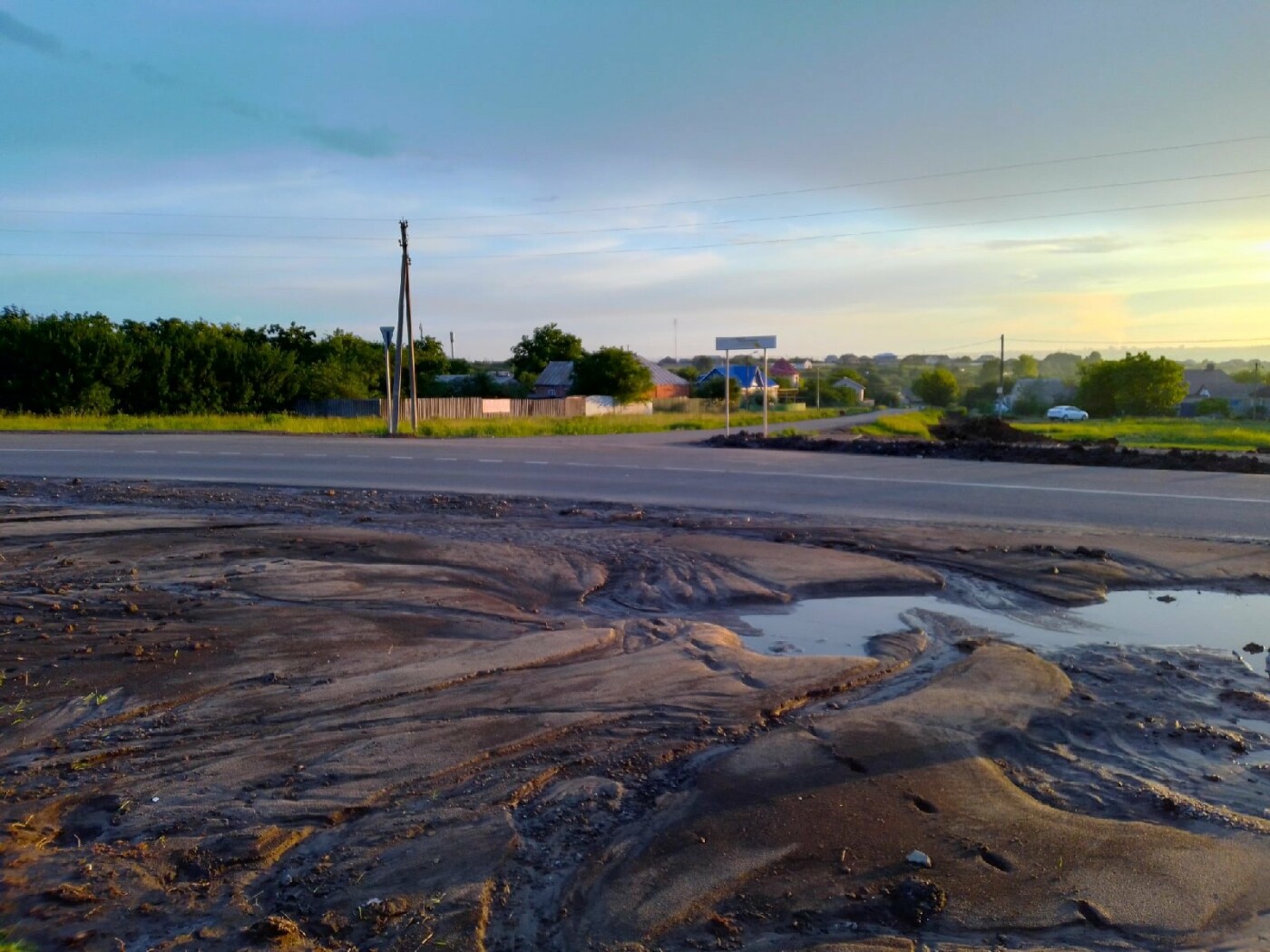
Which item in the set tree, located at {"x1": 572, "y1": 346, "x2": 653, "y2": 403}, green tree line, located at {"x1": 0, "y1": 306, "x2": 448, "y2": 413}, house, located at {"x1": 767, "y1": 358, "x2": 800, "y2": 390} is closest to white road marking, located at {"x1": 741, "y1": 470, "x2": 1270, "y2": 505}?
green tree line, located at {"x1": 0, "y1": 306, "x2": 448, "y2": 413}

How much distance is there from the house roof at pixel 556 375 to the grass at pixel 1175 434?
3996 centimetres

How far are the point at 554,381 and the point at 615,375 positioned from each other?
37.0 feet

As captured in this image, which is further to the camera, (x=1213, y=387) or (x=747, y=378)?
(x=1213, y=387)

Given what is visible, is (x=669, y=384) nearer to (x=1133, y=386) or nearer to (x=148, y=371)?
(x=1133, y=386)

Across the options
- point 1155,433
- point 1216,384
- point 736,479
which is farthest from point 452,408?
point 1216,384

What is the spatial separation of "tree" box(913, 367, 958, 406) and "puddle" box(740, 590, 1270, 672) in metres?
129

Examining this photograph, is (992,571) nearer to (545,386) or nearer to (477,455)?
(477,455)

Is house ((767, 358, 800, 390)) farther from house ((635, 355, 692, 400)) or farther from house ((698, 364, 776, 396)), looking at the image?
house ((635, 355, 692, 400))

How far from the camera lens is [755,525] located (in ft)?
41.9

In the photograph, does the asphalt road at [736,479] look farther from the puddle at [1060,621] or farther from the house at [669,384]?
the house at [669,384]

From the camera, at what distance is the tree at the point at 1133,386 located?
262 feet

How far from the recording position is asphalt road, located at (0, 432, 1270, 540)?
14328 mm

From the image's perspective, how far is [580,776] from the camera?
471 cm

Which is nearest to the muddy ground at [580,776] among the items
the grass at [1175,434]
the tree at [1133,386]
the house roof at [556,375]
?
the grass at [1175,434]
